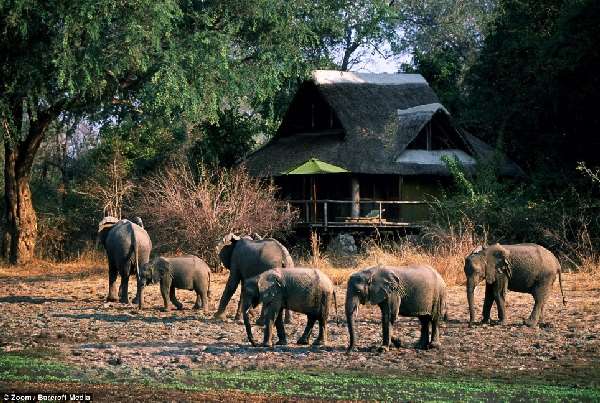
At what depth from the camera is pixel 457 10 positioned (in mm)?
63312

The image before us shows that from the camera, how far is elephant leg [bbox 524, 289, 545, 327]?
17.0m

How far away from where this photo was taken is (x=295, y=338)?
51.1 feet

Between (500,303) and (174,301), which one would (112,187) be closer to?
(174,301)

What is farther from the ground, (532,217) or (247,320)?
(532,217)

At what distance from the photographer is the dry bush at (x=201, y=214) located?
1146 inches

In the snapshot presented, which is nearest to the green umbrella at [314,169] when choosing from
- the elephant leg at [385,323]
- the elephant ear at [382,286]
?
the elephant leg at [385,323]

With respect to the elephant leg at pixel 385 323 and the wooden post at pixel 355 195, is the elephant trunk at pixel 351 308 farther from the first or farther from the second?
the wooden post at pixel 355 195

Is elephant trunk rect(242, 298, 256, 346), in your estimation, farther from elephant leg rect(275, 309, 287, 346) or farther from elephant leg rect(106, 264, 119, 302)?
elephant leg rect(106, 264, 119, 302)

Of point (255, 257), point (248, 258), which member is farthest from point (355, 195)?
point (255, 257)

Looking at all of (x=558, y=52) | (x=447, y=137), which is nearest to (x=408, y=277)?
(x=558, y=52)

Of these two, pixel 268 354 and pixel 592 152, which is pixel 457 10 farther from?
pixel 268 354

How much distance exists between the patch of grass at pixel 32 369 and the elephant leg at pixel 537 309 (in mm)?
7621

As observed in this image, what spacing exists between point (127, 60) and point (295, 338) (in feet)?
43.8

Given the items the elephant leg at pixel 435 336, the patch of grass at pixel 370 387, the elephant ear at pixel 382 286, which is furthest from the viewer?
the elephant leg at pixel 435 336
